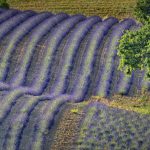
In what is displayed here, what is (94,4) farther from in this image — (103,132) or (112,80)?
(103,132)

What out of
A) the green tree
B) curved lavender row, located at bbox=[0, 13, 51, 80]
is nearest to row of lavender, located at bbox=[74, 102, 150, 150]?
the green tree

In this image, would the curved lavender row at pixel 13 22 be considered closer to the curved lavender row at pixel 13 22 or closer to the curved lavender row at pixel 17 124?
the curved lavender row at pixel 13 22

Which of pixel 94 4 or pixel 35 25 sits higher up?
pixel 94 4

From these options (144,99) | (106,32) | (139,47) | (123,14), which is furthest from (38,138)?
(123,14)

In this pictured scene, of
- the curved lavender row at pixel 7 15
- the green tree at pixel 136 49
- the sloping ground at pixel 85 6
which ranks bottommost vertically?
the green tree at pixel 136 49

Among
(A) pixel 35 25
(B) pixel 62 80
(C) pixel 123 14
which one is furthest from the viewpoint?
(C) pixel 123 14

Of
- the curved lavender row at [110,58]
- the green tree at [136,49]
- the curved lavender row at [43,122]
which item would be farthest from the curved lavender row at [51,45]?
the green tree at [136,49]
